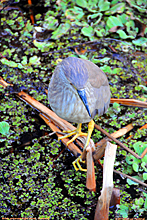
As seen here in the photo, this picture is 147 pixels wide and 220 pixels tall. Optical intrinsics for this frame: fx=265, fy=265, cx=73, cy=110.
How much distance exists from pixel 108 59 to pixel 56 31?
0.91m

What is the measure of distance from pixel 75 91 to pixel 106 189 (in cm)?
87

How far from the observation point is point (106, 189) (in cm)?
211

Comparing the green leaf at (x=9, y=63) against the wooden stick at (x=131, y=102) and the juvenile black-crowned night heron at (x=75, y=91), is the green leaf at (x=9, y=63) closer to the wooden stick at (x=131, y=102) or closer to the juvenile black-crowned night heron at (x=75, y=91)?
the juvenile black-crowned night heron at (x=75, y=91)

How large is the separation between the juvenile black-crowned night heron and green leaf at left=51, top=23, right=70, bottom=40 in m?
1.45

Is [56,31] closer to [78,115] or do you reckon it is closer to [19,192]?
[78,115]

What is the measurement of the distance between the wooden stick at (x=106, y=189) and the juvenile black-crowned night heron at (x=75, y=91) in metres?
0.37

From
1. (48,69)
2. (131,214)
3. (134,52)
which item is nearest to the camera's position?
(131,214)

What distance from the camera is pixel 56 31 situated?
3930 millimetres

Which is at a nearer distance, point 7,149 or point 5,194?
point 5,194

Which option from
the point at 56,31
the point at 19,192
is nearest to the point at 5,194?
the point at 19,192

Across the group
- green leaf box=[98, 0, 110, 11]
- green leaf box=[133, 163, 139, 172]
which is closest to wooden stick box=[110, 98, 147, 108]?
green leaf box=[133, 163, 139, 172]

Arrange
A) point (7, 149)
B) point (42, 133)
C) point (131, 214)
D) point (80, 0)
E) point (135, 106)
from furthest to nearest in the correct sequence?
point (80, 0) < point (135, 106) < point (42, 133) < point (7, 149) < point (131, 214)

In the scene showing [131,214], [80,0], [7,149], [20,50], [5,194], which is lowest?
[131,214]

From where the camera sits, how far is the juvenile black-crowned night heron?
2281 mm
